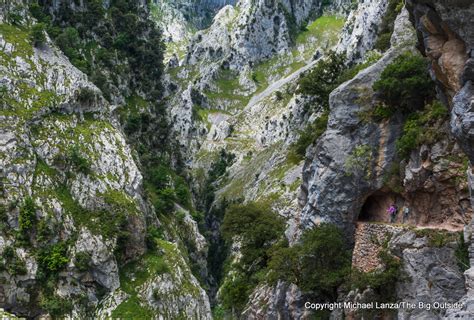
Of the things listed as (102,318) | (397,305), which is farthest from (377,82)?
(102,318)

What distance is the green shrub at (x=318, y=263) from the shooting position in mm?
31109

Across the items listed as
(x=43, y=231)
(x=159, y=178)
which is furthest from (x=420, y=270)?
(x=159, y=178)

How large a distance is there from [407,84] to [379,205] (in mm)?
9165

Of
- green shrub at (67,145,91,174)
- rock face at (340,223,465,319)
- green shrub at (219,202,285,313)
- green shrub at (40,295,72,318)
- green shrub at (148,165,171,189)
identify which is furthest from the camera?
green shrub at (148,165,171,189)

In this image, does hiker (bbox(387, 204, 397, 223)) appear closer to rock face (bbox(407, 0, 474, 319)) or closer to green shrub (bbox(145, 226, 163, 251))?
rock face (bbox(407, 0, 474, 319))

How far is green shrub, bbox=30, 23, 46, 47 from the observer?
72938 millimetres

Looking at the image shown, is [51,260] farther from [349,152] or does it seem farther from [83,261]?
[349,152]

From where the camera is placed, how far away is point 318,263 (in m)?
A: 32.3

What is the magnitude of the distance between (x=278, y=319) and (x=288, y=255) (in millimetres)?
8405

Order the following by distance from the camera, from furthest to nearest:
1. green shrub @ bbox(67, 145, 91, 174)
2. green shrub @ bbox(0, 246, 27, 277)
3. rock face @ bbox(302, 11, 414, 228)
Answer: green shrub @ bbox(67, 145, 91, 174), green shrub @ bbox(0, 246, 27, 277), rock face @ bbox(302, 11, 414, 228)

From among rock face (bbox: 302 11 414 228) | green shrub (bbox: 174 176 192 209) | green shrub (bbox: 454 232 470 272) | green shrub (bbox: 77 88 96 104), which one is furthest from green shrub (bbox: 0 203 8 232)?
green shrub (bbox: 454 232 470 272)

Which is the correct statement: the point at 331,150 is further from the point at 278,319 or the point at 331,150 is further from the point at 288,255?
the point at 278,319

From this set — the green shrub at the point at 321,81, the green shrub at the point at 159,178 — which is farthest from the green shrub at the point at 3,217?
the green shrub at the point at 321,81

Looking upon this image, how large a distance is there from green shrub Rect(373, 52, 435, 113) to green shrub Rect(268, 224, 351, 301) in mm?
10352
